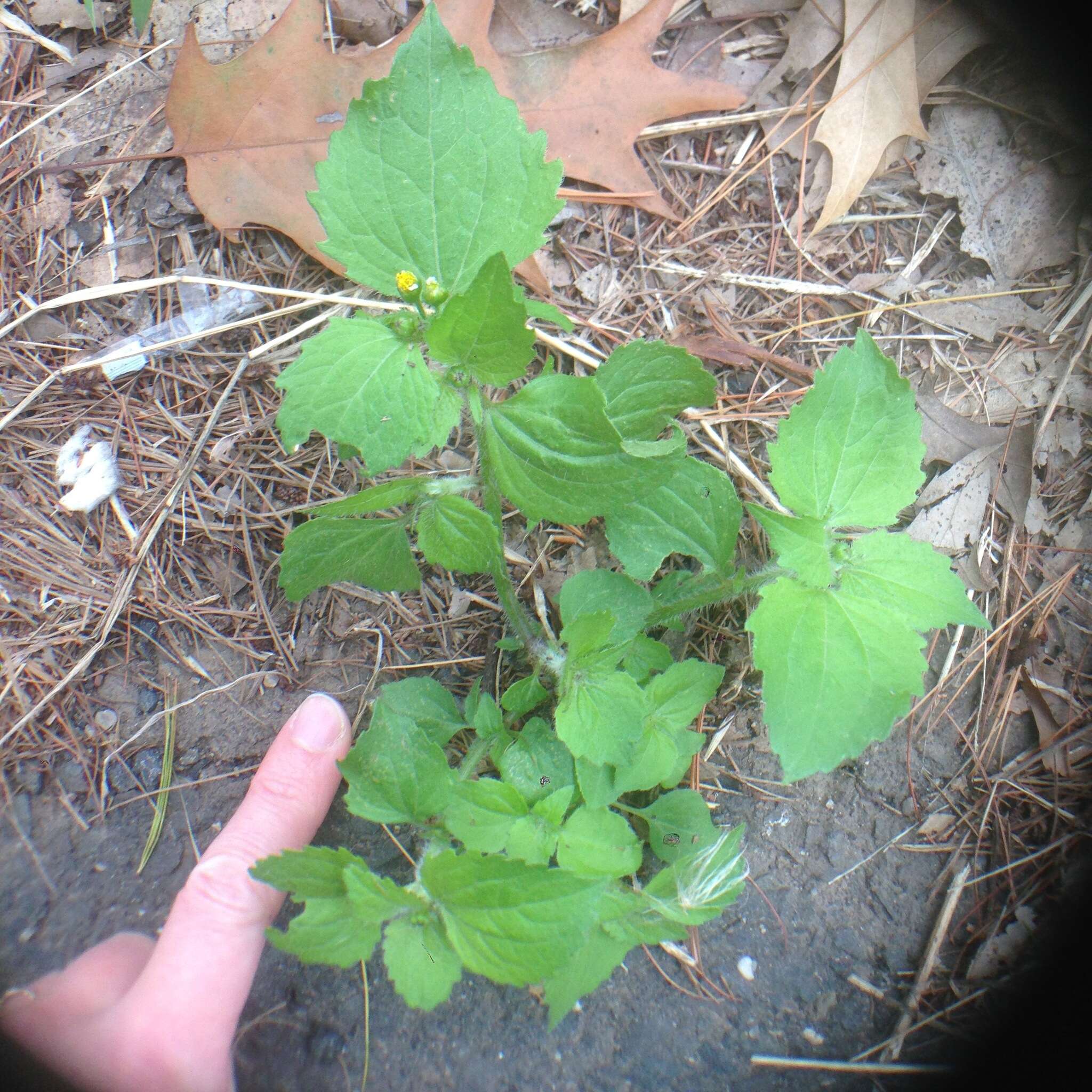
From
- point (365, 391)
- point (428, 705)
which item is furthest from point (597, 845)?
point (365, 391)

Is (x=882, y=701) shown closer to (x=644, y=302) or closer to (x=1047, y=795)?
(x=1047, y=795)

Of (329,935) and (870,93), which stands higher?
(870,93)

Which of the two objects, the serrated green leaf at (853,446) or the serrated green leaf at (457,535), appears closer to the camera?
the serrated green leaf at (457,535)

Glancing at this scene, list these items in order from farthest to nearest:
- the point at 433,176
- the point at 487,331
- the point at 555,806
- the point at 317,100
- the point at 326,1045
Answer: the point at 317,100 → the point at 326,1045 → the point at 555,806 → the point at 433,176 → the point at 487,331

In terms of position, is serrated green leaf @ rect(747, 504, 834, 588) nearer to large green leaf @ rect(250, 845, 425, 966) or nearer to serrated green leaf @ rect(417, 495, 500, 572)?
serrated green leaf @ rect(417, 495, 500, 572)

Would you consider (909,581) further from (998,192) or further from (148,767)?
(148,767)

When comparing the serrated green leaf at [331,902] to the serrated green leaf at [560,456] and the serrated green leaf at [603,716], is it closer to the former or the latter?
the serrated green leaf at [603,716]

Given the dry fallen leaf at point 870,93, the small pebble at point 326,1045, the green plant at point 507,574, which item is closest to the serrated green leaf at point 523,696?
the green plant at point 507,574
